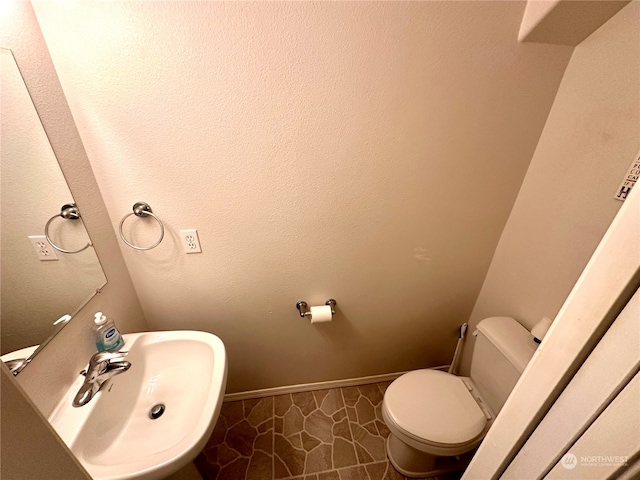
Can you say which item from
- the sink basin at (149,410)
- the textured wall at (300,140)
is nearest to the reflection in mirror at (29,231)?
the textured wall at (300,140)

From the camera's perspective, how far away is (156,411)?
86 centimetres

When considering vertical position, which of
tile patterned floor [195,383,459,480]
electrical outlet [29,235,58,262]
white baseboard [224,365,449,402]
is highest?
electrical outlet [29,235,58,262]

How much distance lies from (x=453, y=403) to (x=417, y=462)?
36cm

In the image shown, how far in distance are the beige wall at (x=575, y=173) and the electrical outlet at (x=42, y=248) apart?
1.87 metres

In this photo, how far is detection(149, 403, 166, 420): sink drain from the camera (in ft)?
2.81

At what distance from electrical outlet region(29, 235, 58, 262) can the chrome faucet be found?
0.35 metres

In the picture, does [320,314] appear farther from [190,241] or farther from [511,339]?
[511,339]

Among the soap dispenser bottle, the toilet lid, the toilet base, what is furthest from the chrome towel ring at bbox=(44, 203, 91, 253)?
the toilet base

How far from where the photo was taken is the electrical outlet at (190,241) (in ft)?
3.36

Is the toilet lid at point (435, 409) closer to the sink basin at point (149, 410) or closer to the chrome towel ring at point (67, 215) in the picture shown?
the sink basin at point (149, 410)

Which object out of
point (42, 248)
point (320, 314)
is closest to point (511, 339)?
point (320, 314)

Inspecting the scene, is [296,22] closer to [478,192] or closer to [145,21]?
[145,21]

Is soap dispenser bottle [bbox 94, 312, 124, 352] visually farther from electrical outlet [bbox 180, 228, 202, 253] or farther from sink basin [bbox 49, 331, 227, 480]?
electrical outlet [bbox 180, 228, 202, 253]

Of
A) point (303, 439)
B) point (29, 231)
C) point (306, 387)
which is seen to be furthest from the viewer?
point (306, 387)
